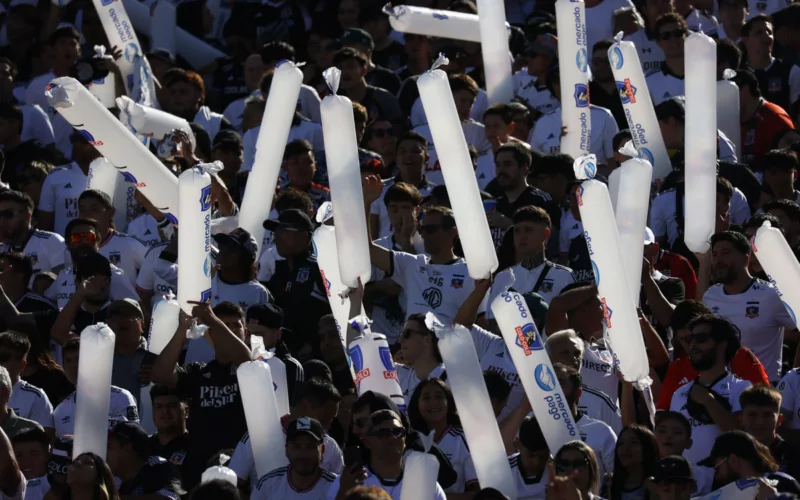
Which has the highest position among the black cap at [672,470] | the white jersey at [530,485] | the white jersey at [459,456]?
the black cap at [672,470]

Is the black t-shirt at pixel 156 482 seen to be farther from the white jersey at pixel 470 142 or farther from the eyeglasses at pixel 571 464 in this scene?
the white jersey at pixel 470 142

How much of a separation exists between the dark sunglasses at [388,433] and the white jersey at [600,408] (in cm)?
131

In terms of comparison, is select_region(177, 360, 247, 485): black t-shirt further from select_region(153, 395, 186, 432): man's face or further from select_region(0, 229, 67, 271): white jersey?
select_region(0, 229, 67, 271): white jersey

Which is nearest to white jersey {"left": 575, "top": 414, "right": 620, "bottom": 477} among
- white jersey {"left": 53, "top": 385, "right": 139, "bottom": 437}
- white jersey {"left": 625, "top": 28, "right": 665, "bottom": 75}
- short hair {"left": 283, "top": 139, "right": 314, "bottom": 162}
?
white jersey {"left": 53, "top": 385, "right": 139, "bottom": 437}

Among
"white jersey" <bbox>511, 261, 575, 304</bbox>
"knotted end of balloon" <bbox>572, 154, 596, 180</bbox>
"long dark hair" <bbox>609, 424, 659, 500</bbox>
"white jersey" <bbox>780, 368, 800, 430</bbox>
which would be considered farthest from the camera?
"white jersey" <bbox>511, 261, 575, 304</bbox>

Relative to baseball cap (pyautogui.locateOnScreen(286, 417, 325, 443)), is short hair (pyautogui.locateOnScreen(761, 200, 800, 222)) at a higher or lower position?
higher

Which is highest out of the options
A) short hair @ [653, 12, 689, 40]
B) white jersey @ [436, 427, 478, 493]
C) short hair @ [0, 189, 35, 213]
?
short hair @ [653, 12, 689, 40]

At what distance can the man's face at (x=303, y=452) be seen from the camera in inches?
316

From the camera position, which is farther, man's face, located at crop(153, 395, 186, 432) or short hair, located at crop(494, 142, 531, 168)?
short hair, located at crop(494, 142, 531, 168)

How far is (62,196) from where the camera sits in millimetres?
12023

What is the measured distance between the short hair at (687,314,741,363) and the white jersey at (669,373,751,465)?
13cm

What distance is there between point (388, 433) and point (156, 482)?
4.85 feet

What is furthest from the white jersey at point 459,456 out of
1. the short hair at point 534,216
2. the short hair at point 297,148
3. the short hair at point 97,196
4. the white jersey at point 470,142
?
the white jersey at point 470,142

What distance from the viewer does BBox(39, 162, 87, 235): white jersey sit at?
12.0 metres
